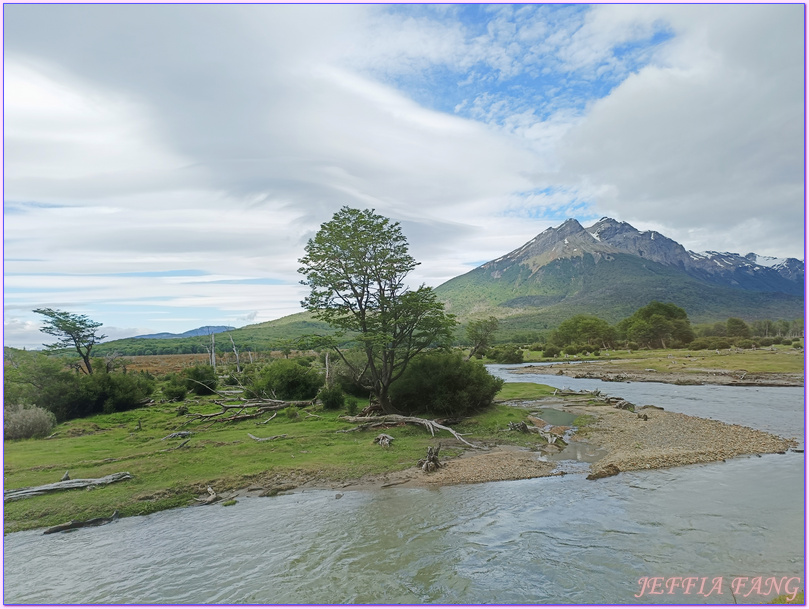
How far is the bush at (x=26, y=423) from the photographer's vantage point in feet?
81.8

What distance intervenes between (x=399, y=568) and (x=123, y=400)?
33.3m

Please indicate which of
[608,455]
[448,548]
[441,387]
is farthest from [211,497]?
[608,455]

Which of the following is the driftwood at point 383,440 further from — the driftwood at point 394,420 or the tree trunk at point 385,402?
the tree trunk at point 385,402

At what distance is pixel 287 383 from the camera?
3600 cm

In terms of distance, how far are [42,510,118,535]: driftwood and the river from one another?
1.27 ft

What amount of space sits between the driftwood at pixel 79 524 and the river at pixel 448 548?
39 cm

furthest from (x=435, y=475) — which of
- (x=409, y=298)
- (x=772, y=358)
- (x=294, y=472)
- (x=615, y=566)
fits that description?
(x=772, y=358)

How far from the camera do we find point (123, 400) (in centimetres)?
3569

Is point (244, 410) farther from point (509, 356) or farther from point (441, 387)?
point (509, 356)

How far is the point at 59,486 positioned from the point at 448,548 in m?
14.3

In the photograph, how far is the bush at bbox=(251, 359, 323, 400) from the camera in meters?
35.9

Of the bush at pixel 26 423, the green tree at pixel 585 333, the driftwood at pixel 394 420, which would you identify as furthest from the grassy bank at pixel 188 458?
the green tree at pixel 585 333

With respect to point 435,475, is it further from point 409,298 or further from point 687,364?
point 687,364

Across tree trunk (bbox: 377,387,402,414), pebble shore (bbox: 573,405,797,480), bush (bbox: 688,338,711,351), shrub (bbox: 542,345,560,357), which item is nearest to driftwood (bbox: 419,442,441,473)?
pebble shore (bbox: 573,405,797,480)
